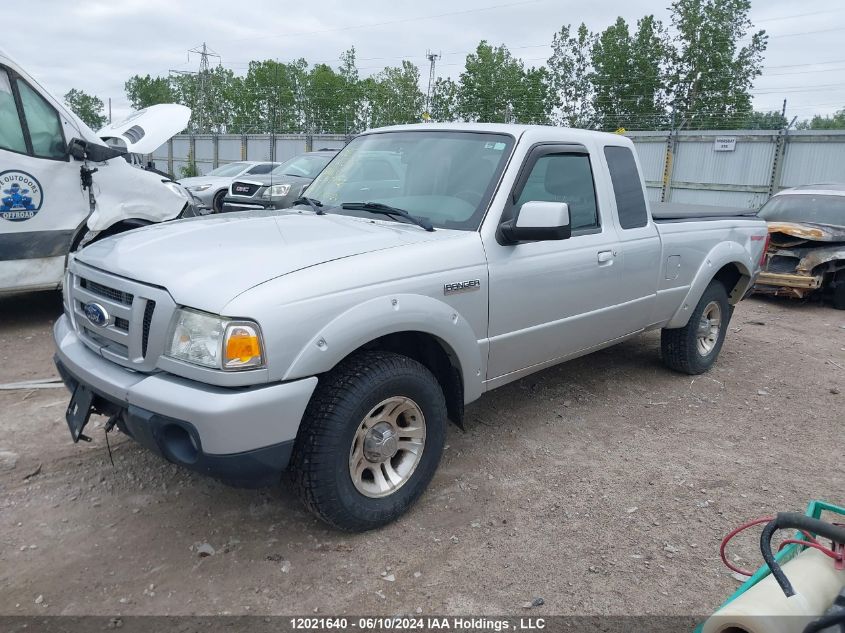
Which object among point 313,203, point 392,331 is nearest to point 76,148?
point 313,203

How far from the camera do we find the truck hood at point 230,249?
109 inches

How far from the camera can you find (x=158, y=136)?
684 centimetres

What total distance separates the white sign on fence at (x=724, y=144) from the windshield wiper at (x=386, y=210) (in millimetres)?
18028

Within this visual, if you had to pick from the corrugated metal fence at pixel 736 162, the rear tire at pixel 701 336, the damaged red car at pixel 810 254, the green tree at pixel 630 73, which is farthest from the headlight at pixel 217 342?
the green tree at pixel 630 73

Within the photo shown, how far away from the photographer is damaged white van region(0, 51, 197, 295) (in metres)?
5.96

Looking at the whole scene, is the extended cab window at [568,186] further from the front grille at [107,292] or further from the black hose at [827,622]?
the black hose at [827,622]

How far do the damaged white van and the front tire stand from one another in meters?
4.43

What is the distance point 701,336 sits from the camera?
5.89 m

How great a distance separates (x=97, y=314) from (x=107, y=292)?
0.11 metres

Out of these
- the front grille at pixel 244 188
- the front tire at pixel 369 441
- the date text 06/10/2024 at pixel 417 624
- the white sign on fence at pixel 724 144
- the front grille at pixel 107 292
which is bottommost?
the date text 06/10/2024 at pixel 417 624

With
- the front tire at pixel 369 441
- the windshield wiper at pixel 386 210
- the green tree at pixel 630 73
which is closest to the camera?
the front tire at pixel 369 441

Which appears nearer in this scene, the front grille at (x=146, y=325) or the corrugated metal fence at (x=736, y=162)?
the front grille at (x=146, y=325)

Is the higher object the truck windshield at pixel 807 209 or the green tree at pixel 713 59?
the green tree at pixel 713 59

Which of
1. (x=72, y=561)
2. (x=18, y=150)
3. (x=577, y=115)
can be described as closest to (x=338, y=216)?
(x=72, y=561)
